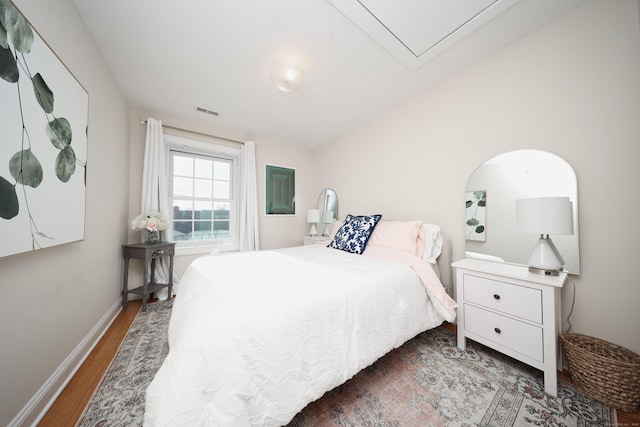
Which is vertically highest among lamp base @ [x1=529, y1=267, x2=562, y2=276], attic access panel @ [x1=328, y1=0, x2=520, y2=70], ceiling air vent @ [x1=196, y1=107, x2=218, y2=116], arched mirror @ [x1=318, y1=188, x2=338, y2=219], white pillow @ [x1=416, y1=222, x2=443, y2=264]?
attic access panel @ [x1=328, y1=0, x2=520, y2=70]

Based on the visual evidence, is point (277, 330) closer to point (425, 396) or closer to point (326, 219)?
point (425, 396)

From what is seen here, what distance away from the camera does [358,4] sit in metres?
1.41

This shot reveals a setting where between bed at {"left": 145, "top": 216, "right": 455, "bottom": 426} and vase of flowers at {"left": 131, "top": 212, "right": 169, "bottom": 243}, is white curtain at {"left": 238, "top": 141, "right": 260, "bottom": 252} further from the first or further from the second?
bed at {"left": 145, "top": 216, "right": 455, "bottom": 426}

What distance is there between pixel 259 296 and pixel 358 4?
196 cm

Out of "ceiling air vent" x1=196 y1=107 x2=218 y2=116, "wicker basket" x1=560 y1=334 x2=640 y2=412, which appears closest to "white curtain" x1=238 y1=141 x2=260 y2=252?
"ceiling air vent" x1=196 y1=107 x2=218 y2=116

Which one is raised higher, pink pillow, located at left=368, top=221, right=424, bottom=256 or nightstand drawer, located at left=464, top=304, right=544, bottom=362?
pink pillow, located at left=368, top=221, right=424, bottom=256

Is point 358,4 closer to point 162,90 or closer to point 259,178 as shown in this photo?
point 162,90

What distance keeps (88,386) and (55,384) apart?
0.51ft

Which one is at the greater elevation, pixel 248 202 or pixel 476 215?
pixel 248 202

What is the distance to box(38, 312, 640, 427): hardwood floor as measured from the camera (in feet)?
3.55

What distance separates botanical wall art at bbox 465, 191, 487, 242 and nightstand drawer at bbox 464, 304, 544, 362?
68 centimetres

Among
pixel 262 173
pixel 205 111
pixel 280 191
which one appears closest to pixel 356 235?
pixel 280 191

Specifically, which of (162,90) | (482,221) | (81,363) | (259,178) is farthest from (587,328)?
(162,90)

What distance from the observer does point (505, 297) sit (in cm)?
144
